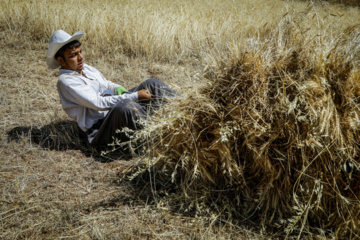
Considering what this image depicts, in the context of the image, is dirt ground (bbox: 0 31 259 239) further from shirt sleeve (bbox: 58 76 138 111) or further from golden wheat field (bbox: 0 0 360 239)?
shirt sleeve (bbox: 58 76 138 111)

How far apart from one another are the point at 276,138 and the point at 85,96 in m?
1.65

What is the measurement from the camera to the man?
8.18 feet

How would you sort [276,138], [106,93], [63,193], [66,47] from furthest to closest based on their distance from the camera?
1. [106,93]
2. [66,47]
3. [63,193]
4. [276,138]

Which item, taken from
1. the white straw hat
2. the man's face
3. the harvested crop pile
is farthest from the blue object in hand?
the harvested crop pile

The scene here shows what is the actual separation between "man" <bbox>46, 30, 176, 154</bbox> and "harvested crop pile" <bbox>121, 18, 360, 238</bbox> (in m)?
0.43

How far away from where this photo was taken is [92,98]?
8.23 ft

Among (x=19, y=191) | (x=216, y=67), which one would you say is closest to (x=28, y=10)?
(x=19, y=191)

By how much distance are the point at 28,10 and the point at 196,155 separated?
5141 millimetres

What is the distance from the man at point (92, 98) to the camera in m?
2.49

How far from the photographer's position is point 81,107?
8.79ft

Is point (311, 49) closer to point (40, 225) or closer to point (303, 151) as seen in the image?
point (303, 151)

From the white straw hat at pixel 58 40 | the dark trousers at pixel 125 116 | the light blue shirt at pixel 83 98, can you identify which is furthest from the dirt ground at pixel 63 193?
the white straw hat at pixel 58 40

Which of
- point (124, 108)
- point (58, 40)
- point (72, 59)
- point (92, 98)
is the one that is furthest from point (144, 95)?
point (58, 40)

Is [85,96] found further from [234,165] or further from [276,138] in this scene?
[276,138]
